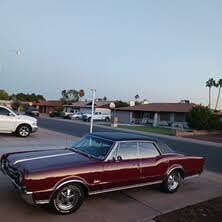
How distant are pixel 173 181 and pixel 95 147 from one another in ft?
7.15

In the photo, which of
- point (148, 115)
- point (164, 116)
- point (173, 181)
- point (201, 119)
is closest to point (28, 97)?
point (148, 115)

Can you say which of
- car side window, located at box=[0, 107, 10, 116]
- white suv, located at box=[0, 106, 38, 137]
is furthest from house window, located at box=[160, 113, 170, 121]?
car side window, located at box=[0, 107, 10, 116]

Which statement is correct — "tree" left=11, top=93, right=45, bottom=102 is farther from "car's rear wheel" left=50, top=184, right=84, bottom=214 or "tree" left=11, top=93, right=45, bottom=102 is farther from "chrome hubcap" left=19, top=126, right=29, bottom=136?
"car's rear wheel" left=50, top=184, right=84, bottom=214

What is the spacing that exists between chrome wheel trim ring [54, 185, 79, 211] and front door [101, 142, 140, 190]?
0.66m

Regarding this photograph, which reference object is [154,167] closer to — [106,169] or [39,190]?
[106,169]

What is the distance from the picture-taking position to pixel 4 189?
24.1ft

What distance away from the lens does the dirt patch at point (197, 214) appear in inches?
242

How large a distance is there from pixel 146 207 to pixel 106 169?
115 centimetres

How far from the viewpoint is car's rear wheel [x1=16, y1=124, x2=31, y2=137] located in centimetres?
1805

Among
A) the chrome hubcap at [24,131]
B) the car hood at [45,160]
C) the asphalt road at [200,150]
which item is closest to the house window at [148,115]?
the asphalt road at [200,150]

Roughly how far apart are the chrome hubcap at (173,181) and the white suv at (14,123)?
38.8 feet

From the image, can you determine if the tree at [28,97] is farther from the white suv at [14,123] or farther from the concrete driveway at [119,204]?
the concrete driveway at [119,204]

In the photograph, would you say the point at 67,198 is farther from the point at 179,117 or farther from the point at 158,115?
the point at 158,115

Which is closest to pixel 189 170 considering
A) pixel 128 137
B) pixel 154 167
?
pixel 154 167
